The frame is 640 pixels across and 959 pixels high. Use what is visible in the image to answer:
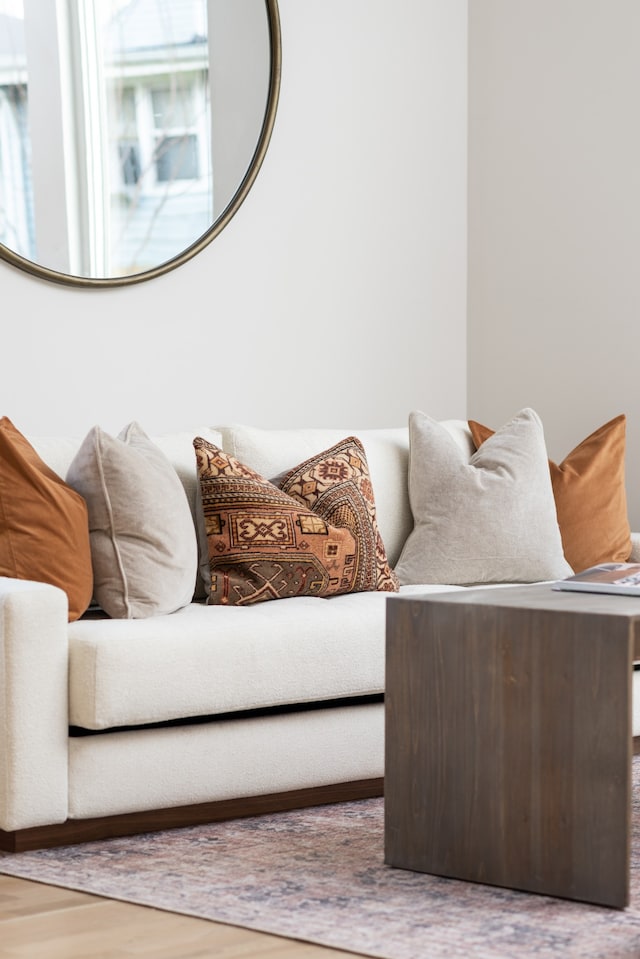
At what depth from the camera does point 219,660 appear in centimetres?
272

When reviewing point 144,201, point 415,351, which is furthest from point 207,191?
point 415,351

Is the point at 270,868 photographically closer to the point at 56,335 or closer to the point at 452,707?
the point at 452,707

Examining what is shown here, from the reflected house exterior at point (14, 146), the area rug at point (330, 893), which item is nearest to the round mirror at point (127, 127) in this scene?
the reflected house exterior at point (14, 146)

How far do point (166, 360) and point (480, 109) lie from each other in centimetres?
163

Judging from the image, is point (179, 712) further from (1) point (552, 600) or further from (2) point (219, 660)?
(1) point (552, 600)

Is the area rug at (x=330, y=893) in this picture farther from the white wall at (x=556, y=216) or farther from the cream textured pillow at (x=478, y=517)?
the white wall at (x=556, y=216)

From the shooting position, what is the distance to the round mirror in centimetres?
363

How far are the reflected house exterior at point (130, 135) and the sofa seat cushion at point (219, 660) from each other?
50.0 inches

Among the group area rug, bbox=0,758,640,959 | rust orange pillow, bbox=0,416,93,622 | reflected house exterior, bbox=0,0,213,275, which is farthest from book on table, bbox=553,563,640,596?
reflected house exterior, bbox=0,0,213,275

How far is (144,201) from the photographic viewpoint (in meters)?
3.89

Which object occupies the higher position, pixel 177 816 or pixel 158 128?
pixel 158 128

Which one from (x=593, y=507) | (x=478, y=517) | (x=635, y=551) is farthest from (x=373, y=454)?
(x=635, y=551)

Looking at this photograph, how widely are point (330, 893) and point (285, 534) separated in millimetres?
1082

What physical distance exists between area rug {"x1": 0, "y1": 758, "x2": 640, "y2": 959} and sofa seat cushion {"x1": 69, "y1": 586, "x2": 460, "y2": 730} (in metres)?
0.25
